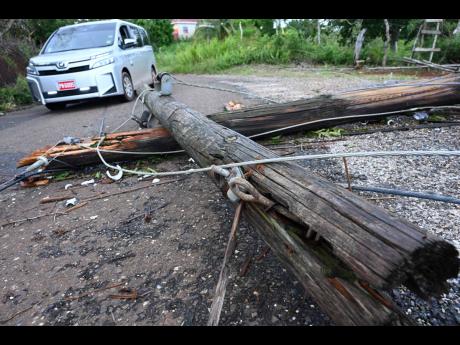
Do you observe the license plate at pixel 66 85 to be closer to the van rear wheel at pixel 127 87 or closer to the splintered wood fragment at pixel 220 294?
the van rear wheel at pixel 127 87

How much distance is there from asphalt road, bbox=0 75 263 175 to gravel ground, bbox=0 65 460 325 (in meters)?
1.71

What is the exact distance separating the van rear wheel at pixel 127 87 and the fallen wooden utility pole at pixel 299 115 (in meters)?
3.53

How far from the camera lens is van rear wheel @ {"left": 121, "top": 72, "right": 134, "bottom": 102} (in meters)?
6.86

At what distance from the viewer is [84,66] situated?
603 centimetres

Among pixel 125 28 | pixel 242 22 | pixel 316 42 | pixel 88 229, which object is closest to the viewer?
pixel 88 229

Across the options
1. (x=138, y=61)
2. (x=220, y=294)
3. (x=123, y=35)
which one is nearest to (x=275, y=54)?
(x=138, y=61)

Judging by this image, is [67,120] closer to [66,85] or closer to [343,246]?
[66,85]

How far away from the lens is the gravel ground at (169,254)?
161 centimetres

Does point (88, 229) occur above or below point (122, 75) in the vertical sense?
below

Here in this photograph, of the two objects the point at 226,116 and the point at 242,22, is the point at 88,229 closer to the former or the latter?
the point at 226,116
